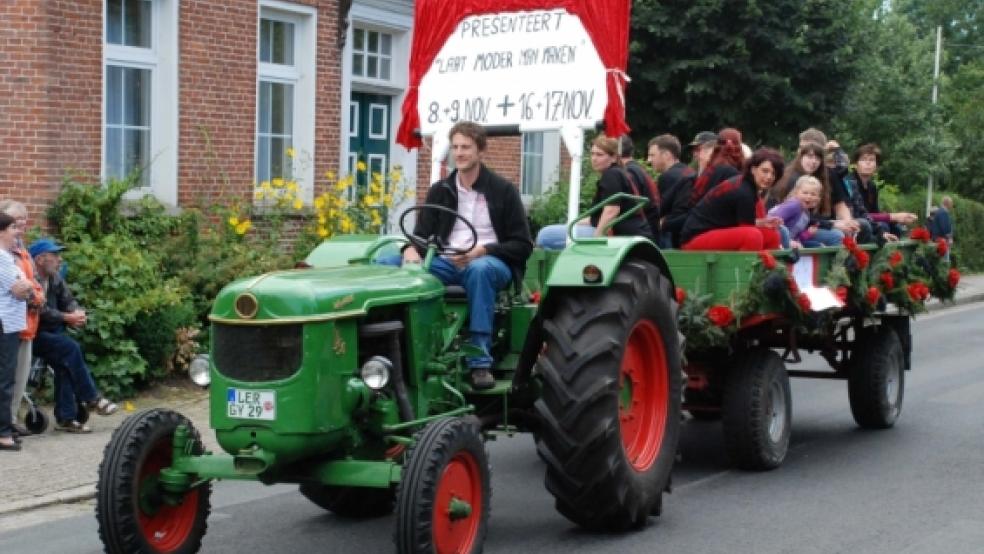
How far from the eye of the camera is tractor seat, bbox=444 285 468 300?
294 inches

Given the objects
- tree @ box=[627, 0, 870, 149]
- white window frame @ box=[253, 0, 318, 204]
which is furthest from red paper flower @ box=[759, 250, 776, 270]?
tree @ box=[627, 0, 870, 149]

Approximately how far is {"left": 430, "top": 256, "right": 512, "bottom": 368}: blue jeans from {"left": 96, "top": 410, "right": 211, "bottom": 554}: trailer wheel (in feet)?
4.96

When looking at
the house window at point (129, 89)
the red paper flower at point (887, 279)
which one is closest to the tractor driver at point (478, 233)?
the red paper flower at point (887, 279)

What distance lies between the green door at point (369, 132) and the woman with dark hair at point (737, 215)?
7806mm

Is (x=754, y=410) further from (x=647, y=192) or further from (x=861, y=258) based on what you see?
(x=647, y=192)

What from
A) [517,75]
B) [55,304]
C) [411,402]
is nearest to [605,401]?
[411,402]

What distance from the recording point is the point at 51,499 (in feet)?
28.4

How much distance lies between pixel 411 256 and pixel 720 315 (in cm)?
213

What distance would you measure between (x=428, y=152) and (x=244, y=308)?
11741 millimetres

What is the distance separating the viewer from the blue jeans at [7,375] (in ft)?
32.8

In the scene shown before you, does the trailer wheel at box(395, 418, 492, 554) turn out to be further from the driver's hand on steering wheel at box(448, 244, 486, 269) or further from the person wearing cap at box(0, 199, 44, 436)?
the person wearing cap at box(0, 199, 44, 436)

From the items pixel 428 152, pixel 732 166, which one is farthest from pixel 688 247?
pixel 428 152

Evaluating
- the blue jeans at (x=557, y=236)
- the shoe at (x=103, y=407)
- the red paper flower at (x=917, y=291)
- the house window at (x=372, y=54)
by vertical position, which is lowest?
the shoe at (x=103, y=407)

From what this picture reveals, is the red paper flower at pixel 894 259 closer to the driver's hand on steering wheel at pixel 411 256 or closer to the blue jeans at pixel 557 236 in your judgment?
the blue jeans at pixel 557 236
